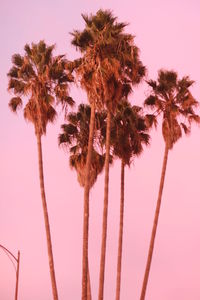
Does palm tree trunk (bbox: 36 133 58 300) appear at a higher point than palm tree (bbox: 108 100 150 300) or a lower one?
lower

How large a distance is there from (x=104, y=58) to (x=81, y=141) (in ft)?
22.9

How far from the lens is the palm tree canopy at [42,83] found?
1141 inches

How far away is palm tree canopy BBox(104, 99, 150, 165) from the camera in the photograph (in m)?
32.0

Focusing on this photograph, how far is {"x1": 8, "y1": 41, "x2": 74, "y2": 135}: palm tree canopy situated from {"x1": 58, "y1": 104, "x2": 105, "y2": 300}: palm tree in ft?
10.3

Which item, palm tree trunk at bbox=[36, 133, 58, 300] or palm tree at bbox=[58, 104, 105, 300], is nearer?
palm tree trunk at bbox=[36, 133, 58, 300]

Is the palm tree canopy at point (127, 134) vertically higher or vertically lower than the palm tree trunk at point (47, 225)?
higher

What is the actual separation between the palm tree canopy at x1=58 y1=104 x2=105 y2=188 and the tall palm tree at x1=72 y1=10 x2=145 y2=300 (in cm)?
410

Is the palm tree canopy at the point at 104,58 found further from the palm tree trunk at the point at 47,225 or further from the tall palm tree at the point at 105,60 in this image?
the palm tree trunk at the point at 47,225

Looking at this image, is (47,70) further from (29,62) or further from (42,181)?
(42,181)

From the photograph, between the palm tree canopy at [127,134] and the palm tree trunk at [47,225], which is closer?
the palm tree trunk at [47,225]

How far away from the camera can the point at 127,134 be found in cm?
3247

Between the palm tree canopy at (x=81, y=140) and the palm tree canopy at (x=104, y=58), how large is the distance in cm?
415

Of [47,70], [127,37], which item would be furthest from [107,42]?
Result: [47,70]

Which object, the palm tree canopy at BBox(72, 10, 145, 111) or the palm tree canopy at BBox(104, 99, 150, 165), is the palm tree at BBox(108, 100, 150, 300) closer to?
the palm tree canopy at BBox(104, 99, 150, 165)
